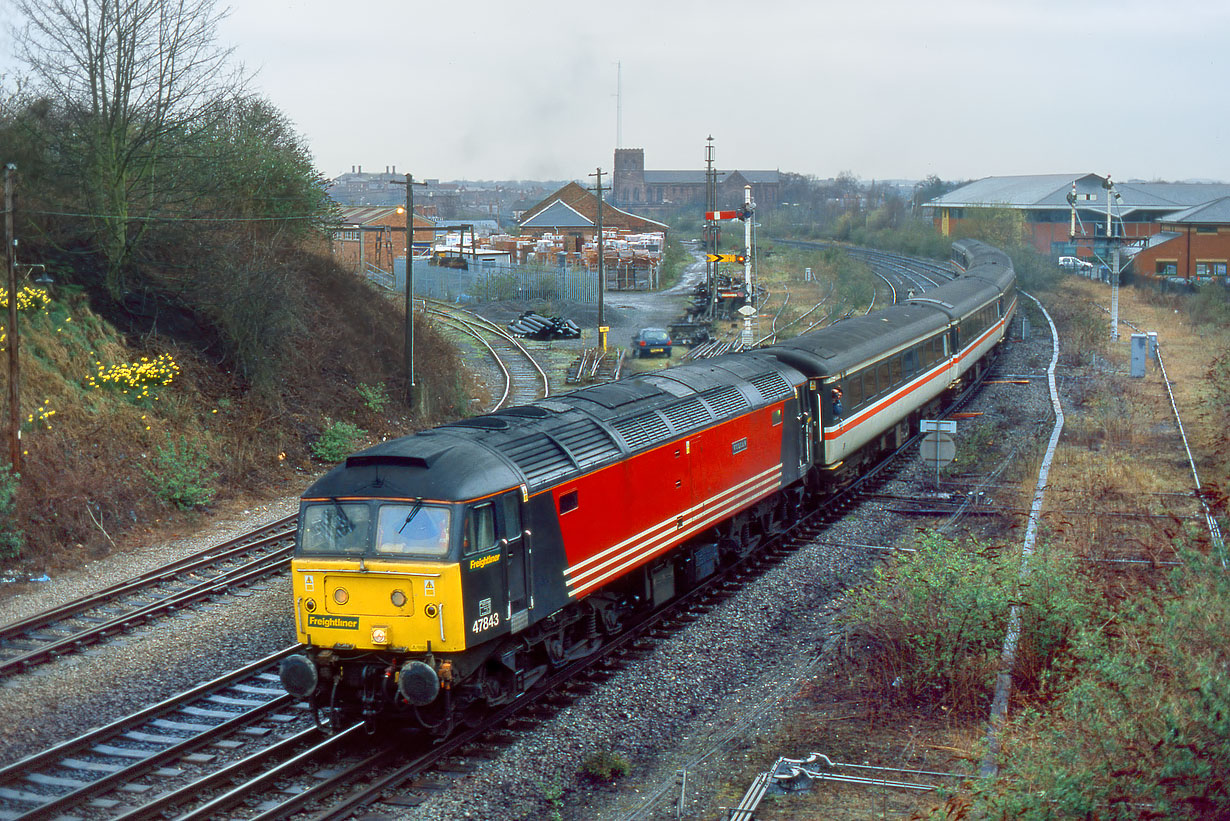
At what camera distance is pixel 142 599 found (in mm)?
16734

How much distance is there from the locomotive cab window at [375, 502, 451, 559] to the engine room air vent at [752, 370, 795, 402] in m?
8.41

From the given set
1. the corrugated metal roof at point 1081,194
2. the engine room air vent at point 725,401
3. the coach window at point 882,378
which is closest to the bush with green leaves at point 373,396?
the coach window at point 882,378

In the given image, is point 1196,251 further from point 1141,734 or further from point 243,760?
point 243,760

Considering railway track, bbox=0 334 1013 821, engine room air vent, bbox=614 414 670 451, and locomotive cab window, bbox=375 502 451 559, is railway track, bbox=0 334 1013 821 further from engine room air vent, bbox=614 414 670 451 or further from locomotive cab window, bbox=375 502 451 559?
engine room air vent, bbox=614 414 670 451

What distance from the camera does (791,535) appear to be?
20125 millimetres

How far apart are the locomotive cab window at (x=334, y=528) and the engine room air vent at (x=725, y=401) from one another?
6725 mm

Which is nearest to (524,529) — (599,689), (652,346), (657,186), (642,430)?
(599,689)

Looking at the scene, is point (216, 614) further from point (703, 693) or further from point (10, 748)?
point (703, 693)

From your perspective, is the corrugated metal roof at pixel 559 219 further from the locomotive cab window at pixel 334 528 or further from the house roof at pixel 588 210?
the locomotive cab window at pixel 334 528

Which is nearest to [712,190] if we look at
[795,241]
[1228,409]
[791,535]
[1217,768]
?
[1228,409]

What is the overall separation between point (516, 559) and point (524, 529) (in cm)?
34

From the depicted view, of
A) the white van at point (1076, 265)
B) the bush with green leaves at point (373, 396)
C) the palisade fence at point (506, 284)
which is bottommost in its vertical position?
the bush with green leaves at point (373, 396)

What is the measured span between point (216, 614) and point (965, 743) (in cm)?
1028

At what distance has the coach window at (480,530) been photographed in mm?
11227
